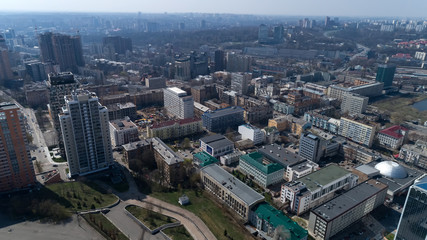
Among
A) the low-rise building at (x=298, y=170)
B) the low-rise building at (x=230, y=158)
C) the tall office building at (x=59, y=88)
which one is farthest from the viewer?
the low-rise building at (x=230, y=158)

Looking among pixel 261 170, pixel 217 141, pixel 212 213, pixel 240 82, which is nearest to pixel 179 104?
pixel 217 141

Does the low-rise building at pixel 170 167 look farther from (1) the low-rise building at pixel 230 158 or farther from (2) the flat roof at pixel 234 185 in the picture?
(1) the low-rise building at pixel 230 158

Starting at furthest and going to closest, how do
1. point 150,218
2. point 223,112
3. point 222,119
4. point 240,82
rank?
point 240,82 < point 223,112 < point 222,119 < point 150,218

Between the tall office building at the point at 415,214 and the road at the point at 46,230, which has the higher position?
the tall office building at the point at 415,214

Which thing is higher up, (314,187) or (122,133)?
(122,133)

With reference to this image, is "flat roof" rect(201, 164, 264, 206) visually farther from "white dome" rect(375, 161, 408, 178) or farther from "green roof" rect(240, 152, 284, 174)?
"white dome" rect(375, 161, 408, 178)

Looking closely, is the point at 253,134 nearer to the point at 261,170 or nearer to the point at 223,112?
the point at 223,112

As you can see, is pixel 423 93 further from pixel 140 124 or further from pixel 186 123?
pixel 140 124

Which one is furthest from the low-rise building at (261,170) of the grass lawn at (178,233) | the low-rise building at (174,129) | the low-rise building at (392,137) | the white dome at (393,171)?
the low-rise building at (392,137)
